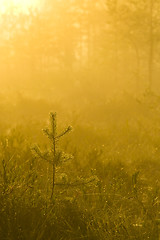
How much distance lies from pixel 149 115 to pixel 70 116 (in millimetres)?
4558

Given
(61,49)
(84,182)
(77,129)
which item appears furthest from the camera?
(61,49)

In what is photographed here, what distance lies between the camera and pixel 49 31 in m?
30.2

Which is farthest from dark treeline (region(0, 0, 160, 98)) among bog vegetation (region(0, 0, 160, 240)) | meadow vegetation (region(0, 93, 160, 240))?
meadow vegetation (region(0, 93, 160, 240))

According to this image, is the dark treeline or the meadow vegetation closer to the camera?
the meadow vegetation

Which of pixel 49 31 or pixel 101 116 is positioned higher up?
pixel 49 31

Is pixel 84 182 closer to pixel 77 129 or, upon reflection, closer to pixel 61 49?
pixel 77 129

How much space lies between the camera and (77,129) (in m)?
10.7

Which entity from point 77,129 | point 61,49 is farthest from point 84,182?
point 61,49

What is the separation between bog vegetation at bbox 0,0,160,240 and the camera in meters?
3.38

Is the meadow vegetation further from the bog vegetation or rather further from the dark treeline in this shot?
the dark treeline

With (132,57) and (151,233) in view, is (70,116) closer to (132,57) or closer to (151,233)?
(151,233)

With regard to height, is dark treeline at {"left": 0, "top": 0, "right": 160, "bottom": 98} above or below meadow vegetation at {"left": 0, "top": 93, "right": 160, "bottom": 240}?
above

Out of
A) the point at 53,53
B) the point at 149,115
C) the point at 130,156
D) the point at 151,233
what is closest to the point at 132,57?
the point at 53,53

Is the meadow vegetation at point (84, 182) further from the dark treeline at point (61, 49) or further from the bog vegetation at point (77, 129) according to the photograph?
the dark treeline at point (61, 49)
